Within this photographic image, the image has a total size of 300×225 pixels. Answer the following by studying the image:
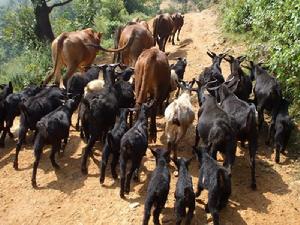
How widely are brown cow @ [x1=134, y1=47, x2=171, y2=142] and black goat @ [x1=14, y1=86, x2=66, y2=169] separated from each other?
1906 mm

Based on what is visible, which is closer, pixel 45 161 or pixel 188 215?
pixel 188 215

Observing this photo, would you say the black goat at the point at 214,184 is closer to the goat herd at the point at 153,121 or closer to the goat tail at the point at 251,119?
the goat herd at the point at 153,121

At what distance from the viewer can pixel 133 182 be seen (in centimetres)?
809

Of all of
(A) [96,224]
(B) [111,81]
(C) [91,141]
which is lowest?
(A) [96,224]

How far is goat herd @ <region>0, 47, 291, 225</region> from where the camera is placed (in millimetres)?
6727

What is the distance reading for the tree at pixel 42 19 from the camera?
700 inches

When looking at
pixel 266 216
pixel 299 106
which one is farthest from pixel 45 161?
pixel 299 106

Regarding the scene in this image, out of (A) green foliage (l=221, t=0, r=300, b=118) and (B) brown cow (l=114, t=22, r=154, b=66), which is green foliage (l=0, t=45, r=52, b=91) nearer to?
(B) brown cow (l=114, t=22, r=154, b=66)

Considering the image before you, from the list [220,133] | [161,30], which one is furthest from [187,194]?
[161,30]

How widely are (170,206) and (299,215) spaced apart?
6.98 feet

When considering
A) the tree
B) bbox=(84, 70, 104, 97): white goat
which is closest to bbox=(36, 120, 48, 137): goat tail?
bbox=(84, 70, 104, 97): white goat

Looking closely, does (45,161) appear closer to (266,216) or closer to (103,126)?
(103,126)

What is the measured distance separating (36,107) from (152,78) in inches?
103

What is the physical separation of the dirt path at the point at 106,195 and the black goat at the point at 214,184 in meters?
0.38
